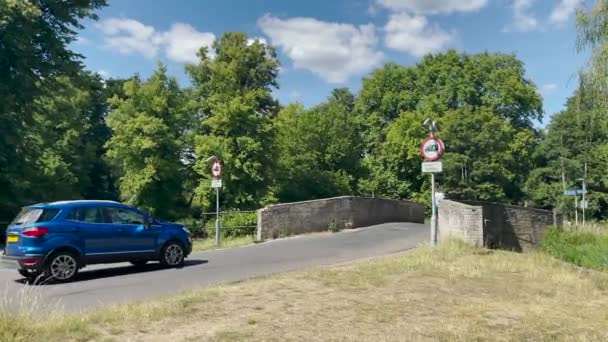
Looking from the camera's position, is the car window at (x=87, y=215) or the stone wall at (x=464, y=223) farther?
the stone wall at (x=464, y=223)

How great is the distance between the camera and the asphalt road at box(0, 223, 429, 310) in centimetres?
927

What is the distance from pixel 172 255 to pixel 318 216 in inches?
395

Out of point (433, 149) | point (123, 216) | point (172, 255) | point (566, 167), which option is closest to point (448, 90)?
point (566, 167)

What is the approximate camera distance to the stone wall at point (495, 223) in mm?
15807

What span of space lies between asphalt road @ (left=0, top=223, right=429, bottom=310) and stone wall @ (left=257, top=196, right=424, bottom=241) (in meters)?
1.12

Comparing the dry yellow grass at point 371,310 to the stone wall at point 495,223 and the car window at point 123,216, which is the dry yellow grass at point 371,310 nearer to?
the car window at point 123,216

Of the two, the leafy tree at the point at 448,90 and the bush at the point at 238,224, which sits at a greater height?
the leafy tree at the point at 448,90

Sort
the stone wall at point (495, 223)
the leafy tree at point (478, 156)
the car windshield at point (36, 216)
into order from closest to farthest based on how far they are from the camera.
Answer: the car windshield at point (36, 216) < the stone wall at point (495, 223) < the leafy tree at point (478, 156)

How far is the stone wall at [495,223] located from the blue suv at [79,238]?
8.29 metres

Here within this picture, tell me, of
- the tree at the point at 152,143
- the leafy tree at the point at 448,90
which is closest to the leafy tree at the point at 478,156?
the leafy tree at the point at 448,90

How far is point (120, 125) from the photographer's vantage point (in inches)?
1455

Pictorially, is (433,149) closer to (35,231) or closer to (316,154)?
(35,231)

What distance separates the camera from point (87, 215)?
1159 centimetres

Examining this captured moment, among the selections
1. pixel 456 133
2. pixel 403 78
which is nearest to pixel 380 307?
pixel 456 133
